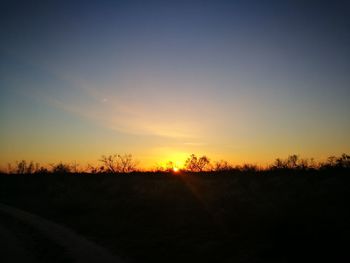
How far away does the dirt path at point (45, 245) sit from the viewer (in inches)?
530

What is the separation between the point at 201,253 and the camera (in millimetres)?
14289

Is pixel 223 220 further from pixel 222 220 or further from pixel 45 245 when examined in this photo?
pixel 45 245

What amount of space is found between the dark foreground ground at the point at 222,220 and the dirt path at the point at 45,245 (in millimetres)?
775

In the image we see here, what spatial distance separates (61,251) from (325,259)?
8.46 m

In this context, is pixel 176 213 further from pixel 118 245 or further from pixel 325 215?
pixel 325 215

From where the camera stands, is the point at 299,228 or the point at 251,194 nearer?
the point at 299,228

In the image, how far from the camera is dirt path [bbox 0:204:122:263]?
13470mm

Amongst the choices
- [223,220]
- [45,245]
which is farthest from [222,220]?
[45,245]

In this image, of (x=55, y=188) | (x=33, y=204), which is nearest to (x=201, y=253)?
(x=33, y=204)

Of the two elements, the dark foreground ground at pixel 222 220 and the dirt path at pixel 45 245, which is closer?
the dark foreground ground at pixel 222 220

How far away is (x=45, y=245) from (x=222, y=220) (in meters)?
7.79

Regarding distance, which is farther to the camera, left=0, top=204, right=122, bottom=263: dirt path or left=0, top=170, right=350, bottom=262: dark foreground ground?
left=0, top=204, right=122, bottom=263: dirt path

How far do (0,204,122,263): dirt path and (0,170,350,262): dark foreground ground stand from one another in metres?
0.77

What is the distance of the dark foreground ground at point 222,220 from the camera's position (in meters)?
13.4
